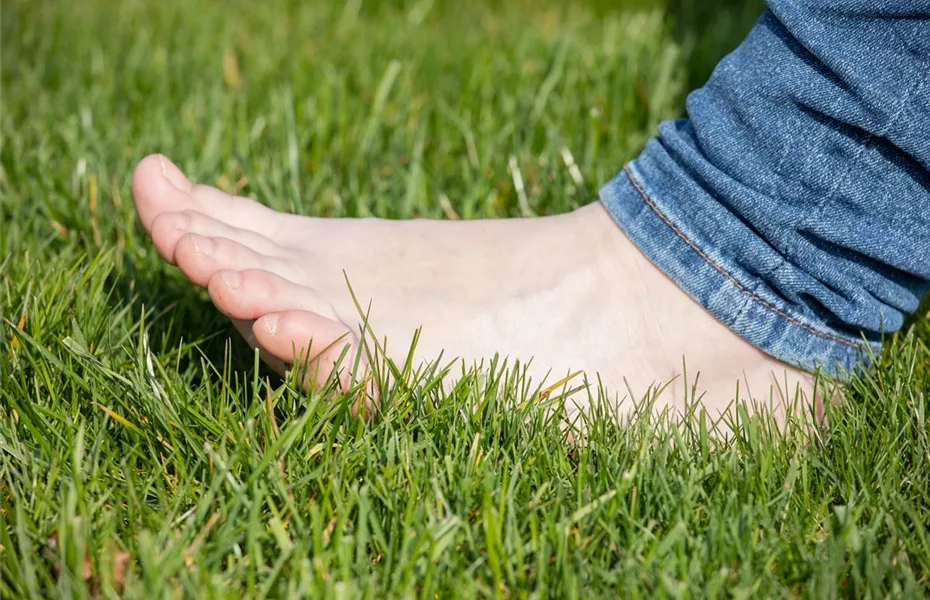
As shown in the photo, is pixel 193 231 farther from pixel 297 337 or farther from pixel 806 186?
pixel 806 186

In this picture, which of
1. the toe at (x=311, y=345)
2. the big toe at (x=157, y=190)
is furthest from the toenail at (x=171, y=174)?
the toe at (x=311, y=345)

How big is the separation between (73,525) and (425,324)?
1.74 feet

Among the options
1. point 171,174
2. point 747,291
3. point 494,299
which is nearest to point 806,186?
point 747,291

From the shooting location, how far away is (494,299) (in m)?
1.35

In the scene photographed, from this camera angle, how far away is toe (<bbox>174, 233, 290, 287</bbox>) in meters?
1.32

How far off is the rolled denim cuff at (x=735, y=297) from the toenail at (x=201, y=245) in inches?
22.9

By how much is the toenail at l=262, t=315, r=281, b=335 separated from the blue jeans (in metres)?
0.49

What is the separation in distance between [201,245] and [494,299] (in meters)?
0.40

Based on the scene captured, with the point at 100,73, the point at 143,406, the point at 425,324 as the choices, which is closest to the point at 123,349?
the point at 143,406

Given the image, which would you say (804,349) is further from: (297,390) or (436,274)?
(297,390)

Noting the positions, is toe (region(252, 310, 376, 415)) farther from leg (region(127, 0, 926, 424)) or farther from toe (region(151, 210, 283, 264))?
toe (region(151, 210, 283, 264))

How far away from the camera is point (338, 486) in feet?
3.43

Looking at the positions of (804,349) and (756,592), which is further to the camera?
(804,349)

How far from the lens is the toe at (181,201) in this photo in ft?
4.66
